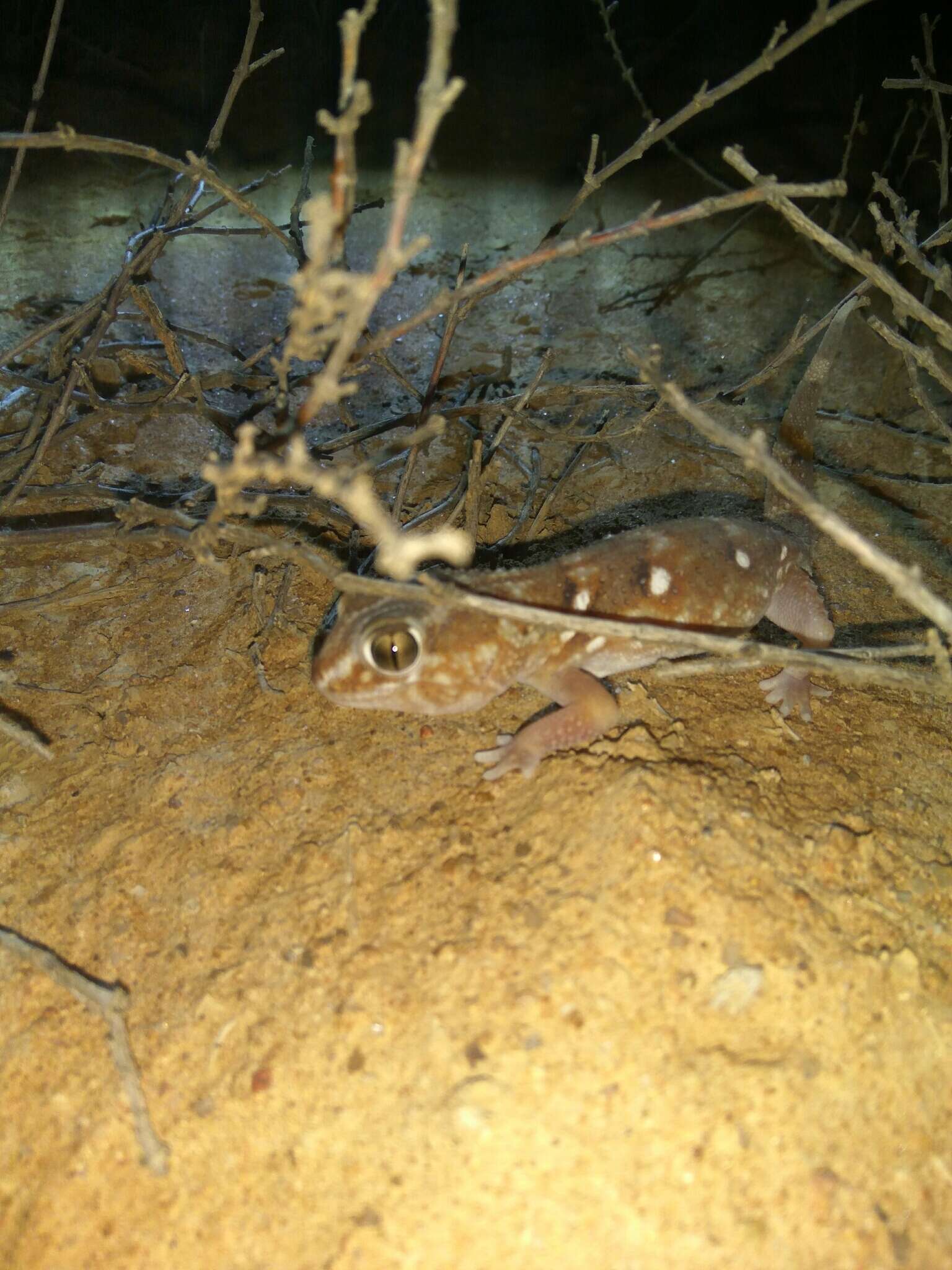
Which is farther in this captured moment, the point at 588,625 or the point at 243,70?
the point at 243,70

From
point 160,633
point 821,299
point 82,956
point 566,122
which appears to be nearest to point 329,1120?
point 82,956

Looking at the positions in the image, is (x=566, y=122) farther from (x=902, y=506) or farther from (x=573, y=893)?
(x=573, y=893)

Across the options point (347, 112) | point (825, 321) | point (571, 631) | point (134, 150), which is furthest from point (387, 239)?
point (825, 321)

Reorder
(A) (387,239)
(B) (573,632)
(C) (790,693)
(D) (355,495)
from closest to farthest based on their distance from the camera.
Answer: (D) (355,495)
(A) (387,239)
(B) (573,632)
(C) (790,693)

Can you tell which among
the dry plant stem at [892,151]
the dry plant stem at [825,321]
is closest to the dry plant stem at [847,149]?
the dry plant stem at [892,151]

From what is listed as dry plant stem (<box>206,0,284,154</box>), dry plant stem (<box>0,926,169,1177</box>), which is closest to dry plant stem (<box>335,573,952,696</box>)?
dry plant stem (<box>0,926,169,1177</box>)

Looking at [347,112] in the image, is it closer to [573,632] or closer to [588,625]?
[588,625]
